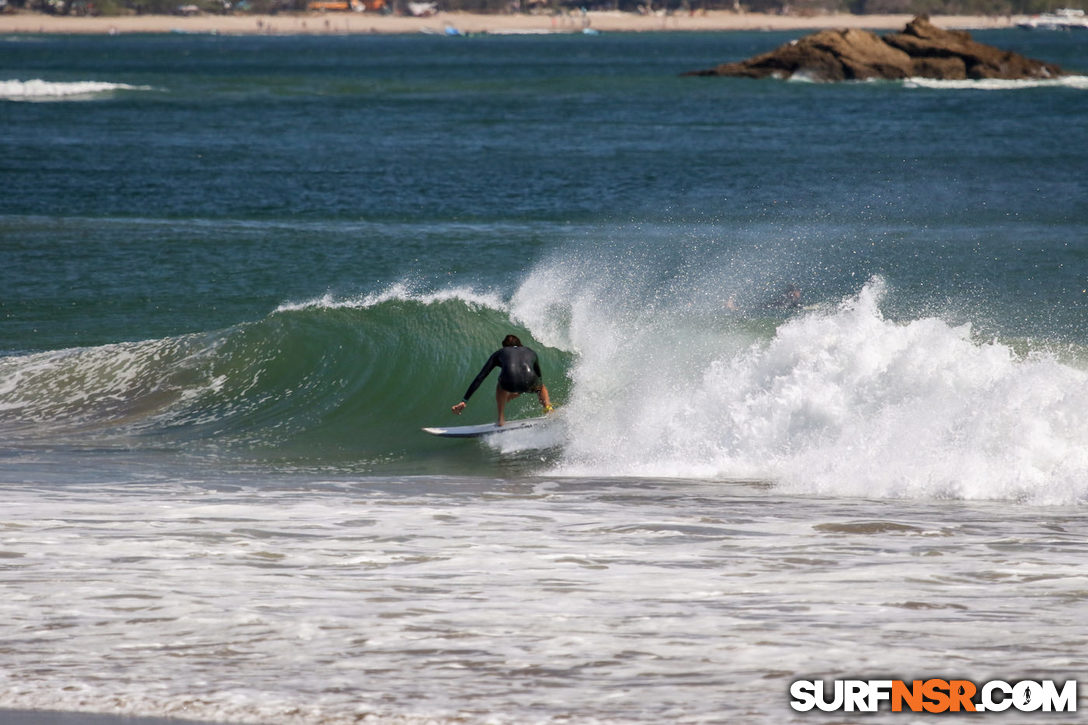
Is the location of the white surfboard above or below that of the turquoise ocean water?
below

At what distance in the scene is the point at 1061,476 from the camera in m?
11.0

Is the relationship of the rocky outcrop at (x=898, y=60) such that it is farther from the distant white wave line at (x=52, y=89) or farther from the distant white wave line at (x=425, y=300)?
the distant white wave line at (x=425, y=300)

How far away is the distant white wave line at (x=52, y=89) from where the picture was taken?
75.5m

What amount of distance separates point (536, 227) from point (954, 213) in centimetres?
1026

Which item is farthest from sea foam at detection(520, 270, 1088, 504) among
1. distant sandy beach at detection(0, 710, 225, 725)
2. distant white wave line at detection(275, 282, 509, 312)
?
distant sandy beach at detection(0, 710, 225, 725)

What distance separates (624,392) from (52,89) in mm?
74226

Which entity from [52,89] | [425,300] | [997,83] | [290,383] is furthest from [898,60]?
[290,383]

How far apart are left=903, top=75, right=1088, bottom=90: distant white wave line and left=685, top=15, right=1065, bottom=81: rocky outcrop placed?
2.78ft

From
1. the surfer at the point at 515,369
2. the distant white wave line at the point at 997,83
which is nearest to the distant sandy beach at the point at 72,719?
the surfer at the point at 515,369

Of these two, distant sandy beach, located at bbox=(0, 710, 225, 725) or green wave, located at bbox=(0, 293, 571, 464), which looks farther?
green wave, located at bbox=(0, 293, 571, 464)

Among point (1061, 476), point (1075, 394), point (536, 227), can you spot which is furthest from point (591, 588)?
point (536, 227)

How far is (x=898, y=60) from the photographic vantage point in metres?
85.6

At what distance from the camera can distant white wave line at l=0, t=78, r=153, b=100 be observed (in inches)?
2973

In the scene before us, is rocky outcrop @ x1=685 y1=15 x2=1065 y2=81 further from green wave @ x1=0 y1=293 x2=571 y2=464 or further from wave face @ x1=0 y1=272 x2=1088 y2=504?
green wave @ x1=0 y1=293 x2=571 y2=464
